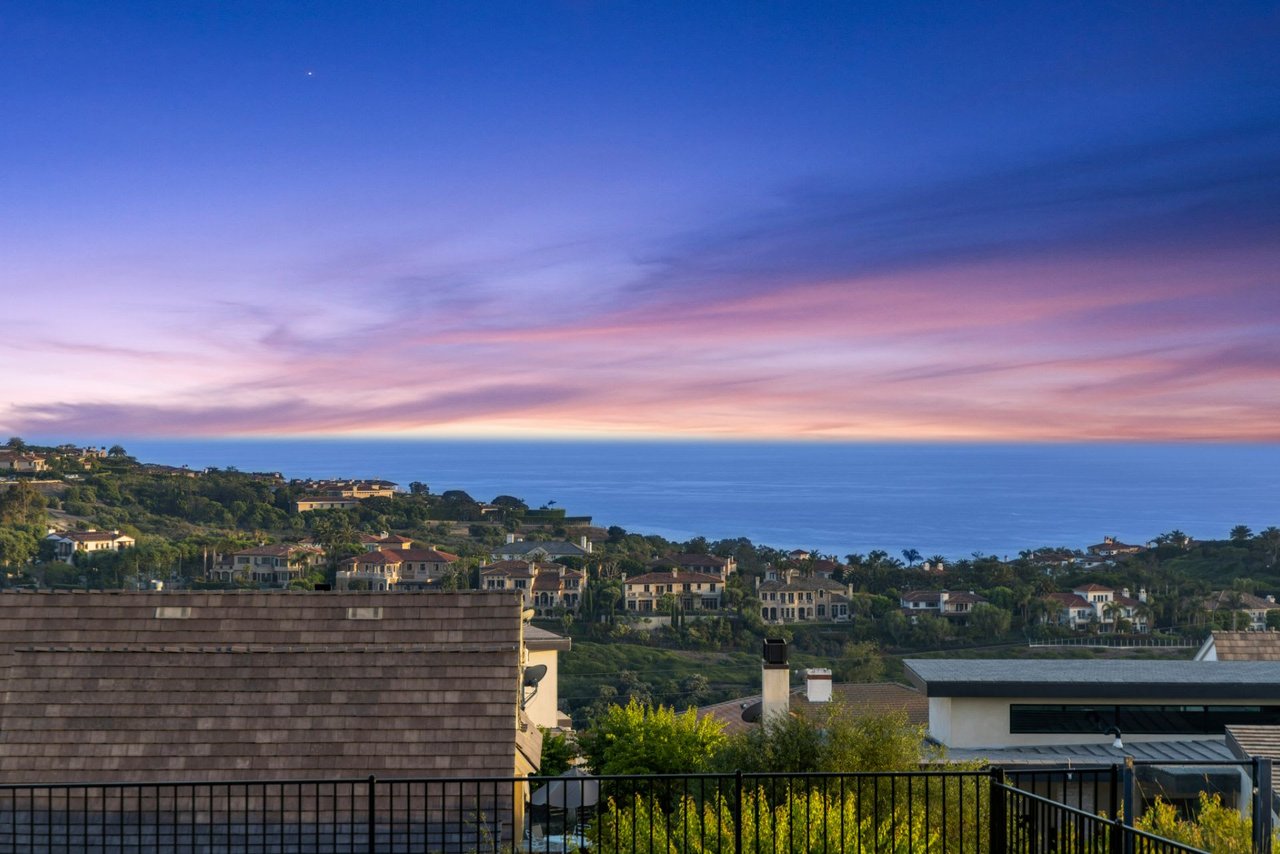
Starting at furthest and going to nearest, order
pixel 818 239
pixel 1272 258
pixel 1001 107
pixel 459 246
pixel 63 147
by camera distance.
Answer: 1. pixel 459 246
2. pixel 818 239
3. pixel 1001 107
4. pixel 1272 258
5. pixel 63 147

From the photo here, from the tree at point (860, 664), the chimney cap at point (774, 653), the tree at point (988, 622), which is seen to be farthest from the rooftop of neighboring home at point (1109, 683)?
the tree at point (988, 622)

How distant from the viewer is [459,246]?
60312 millimetres

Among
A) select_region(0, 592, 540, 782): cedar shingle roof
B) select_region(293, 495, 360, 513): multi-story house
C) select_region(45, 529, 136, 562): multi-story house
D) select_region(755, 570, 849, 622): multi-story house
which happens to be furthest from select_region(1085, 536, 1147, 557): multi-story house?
select_region(0, 592, 540, 782): cedar shingle roof

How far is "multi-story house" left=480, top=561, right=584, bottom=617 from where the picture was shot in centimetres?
8900

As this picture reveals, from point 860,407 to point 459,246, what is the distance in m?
62.5

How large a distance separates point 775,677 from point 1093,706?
6389 millimetres

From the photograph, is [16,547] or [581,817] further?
[16,547]

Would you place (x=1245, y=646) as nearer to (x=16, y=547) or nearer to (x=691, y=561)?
(x=691, y=561)

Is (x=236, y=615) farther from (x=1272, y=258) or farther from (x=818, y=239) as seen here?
(x=818, y=239)

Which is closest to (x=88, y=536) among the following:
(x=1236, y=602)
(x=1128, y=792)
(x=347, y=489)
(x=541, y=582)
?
(x=541, y=582)

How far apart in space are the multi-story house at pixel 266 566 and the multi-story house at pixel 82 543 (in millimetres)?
8052

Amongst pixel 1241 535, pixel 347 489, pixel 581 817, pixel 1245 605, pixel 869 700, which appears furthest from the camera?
pixel 347 489

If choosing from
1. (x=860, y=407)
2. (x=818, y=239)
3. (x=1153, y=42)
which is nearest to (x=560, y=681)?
(x=818, y=239)

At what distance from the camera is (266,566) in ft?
299
